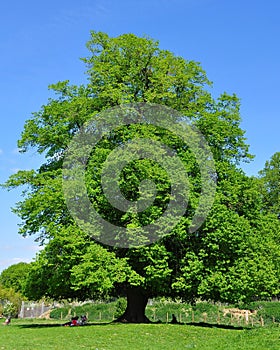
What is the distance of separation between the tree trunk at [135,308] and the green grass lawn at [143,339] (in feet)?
13.9

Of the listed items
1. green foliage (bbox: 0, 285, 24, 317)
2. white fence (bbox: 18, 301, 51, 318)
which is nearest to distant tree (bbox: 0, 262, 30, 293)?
white fence (bbox: 18, 301, 51, 318)

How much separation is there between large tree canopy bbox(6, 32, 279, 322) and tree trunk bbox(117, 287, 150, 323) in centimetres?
7

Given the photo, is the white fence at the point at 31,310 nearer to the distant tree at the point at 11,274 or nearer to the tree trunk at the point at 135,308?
the tree trunk at the point at 135,308

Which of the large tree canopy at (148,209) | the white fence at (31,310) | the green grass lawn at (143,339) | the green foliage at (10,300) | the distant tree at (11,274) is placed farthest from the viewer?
the distant tree at (11,274)

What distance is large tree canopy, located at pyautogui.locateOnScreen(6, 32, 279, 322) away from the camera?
2355 centimetres

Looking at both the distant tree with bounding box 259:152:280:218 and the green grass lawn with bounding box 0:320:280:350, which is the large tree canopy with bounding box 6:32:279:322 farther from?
the distant tree with bounding box 259:152:280:218

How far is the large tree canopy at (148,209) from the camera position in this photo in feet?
77.3

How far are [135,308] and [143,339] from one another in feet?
27.2

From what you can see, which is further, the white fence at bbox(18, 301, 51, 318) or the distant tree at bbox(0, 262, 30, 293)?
the distant tree at bbox(0, 262, 30, 293)

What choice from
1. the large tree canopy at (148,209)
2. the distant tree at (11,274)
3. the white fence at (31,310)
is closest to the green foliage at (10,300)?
the white fence at (31,310)

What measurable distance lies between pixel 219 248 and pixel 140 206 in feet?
16.8

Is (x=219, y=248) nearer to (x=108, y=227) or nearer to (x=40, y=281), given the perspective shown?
(x=108, y=227)

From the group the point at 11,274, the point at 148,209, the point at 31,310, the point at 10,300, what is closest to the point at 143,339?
the point at 148,209

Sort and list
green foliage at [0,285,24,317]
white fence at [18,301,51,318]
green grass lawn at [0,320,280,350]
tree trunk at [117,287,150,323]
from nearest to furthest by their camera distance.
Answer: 1. green grass lawn at [0,320,280,350]
2. tree trunk at [117,287,150,323]
3. green foliage at [0,285,24,317]
4. white fence at [18,301,51,318]
